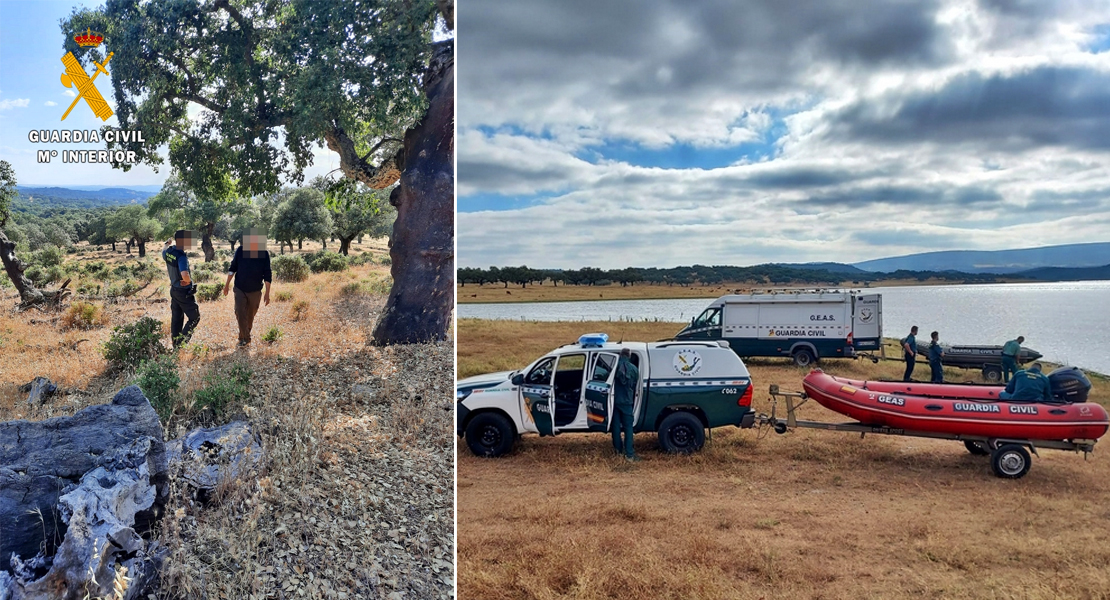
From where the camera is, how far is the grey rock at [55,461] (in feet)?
5.96

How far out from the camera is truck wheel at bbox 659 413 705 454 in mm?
5461

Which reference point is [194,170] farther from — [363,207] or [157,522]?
[157,522]

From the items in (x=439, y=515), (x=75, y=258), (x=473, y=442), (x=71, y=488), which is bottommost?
(x=473, y=442)

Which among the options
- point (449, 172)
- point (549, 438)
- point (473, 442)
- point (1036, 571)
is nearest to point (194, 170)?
point (449, 172)

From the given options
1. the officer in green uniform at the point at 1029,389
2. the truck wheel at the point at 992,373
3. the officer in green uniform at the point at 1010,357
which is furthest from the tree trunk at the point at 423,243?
the truck wheel at the point at 992,373

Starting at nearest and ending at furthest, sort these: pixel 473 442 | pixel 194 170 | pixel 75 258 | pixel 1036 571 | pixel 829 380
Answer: pixel 75 258
pixel 194 170
pixel 1036 571
pixel 473 442
pixel 829 380

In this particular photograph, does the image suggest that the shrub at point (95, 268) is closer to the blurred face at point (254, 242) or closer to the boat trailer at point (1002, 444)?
the blurred face at point (254, 242)

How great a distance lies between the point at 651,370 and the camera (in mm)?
5512

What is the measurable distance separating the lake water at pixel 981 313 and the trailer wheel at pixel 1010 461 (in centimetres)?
257

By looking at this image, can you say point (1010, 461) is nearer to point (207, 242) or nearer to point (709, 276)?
point (709, 276)

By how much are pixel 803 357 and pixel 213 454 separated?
27.9ft

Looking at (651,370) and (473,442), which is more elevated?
(651,370)

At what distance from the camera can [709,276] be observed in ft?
35.3

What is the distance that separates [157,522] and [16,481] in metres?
0.42
